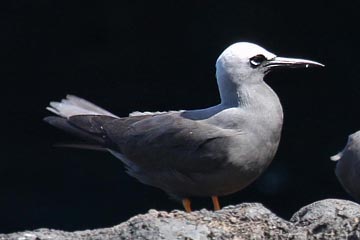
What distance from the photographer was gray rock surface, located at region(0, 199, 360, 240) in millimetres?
5238

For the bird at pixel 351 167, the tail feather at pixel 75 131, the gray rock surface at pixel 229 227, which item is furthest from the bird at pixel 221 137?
the gray rock surface at pixel 229 227

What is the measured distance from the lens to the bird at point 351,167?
23.3 ft

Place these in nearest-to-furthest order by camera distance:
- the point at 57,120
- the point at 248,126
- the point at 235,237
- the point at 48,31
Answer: the point at 235,237 → the point at 248,126 → the point at 57,120 → the point at 48,31

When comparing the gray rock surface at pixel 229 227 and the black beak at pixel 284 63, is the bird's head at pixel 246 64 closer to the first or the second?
the black beak at pixel 284 63

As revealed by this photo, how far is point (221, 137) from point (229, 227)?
1442 millimetres

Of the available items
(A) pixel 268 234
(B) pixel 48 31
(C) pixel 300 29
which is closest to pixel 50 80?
(B) pixel 48 31

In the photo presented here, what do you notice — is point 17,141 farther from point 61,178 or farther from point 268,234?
point 268,234

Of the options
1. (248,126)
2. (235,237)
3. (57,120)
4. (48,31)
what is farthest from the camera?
(48,31)

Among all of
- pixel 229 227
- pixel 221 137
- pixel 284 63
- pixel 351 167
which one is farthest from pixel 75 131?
pixel 229 227

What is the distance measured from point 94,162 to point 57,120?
262 centimetres

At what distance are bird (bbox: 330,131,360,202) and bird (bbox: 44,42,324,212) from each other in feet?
1.54

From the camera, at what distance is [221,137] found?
6.82 metres

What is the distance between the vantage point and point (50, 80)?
1007cm

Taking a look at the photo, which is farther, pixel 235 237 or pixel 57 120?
pixel 57 120
